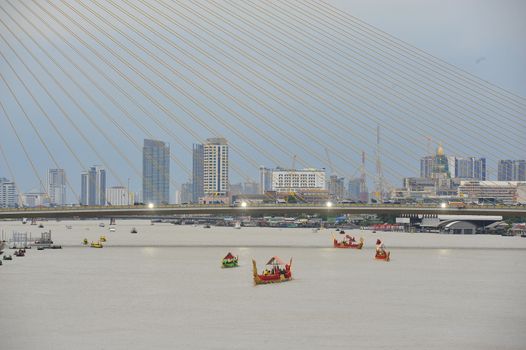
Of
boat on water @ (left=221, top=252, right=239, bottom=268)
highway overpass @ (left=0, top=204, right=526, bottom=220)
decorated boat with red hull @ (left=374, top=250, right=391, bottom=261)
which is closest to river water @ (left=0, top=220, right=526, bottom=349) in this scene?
boat on water @ (left=221, top=252, right=239, bottom=268)

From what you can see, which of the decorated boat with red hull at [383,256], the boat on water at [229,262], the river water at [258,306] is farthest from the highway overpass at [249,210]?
the boat on water at [229,262]

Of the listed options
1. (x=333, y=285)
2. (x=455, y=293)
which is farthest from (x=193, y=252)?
(x=455, y=293)

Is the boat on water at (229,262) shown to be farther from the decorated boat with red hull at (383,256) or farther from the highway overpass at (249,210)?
the highway overpass at (249,210)

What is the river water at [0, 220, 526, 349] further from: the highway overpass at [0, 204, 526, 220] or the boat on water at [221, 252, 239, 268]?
the highway overpass at [0, 204, 526, 220]

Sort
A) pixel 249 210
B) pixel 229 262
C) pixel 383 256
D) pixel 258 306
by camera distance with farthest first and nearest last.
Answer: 1. pixel 249 210
2. pixel 383 256
3. pixel 229 262
4. pixel 258 306

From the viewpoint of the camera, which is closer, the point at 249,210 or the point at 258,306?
the point at 258,306

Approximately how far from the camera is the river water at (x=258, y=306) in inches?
1223

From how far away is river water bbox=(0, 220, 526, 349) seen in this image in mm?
31064

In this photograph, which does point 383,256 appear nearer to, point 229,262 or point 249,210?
point 249,210

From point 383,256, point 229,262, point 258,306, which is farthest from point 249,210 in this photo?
point 258,306

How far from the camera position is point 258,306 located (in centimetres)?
4069

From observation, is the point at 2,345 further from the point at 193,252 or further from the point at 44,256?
the point at 193,252

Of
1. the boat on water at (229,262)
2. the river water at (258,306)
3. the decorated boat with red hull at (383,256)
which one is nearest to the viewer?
the river water at (258,306)

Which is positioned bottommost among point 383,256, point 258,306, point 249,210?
point 258,306
